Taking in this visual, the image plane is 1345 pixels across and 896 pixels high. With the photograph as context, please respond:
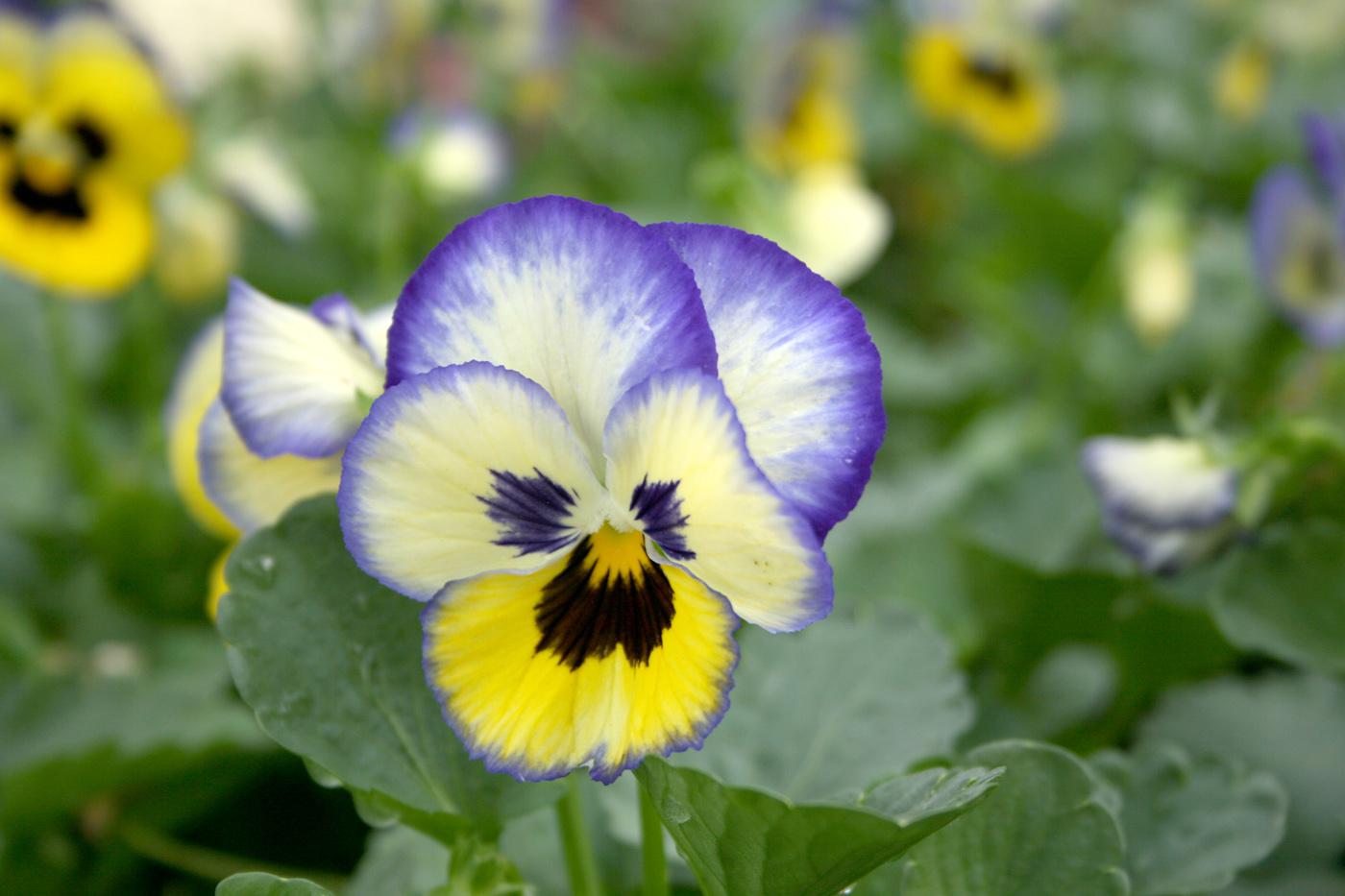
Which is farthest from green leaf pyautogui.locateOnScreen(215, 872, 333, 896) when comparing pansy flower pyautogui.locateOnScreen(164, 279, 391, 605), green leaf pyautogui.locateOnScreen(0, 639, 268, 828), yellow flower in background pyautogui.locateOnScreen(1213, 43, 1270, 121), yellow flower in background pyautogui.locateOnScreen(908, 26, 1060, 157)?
yellow flower in background pyautogui.locateOnScreen(1213, 43, 1270, 121)

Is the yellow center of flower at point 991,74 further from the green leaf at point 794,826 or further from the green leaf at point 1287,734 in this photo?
the green leaf at point 794,826

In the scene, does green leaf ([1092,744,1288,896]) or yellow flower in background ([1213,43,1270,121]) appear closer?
green leaf ([1092,744,1288,896])

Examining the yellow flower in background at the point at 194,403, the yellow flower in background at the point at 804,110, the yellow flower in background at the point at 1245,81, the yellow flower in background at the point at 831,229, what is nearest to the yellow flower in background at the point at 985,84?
the yellow flower in background at the point at 804,110

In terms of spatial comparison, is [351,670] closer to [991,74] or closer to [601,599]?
[601,599]

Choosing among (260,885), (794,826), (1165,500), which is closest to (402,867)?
(260,885)

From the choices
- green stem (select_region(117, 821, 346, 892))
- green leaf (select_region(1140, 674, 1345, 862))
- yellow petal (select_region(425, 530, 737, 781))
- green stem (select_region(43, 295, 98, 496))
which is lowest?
green stem (select_region(117, 821, 346, 892))

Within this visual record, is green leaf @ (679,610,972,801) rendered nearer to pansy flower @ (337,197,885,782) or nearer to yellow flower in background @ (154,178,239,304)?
pansy flower @ (337,197,885,782)

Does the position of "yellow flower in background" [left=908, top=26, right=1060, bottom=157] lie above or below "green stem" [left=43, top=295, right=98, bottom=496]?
above
